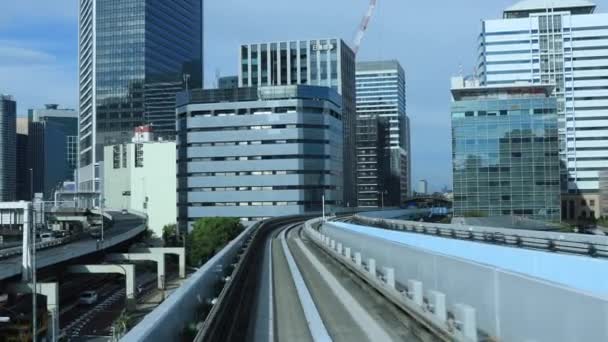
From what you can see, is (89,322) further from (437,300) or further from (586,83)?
(586,83)

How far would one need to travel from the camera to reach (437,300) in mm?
11984

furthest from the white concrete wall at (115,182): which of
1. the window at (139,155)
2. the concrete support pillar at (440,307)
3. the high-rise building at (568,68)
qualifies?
the concrete support pillar at (440,307)

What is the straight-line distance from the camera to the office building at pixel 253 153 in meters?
134

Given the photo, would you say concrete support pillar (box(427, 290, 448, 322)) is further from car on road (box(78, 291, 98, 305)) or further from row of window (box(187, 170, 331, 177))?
row of window (box(187, 170, 331, 177))

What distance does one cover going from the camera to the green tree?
274 ft

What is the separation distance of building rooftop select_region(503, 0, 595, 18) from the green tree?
381ft

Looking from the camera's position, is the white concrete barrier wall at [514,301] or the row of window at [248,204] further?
the row of window at [248,204]

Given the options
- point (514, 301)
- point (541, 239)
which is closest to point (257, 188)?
point (541, 239)

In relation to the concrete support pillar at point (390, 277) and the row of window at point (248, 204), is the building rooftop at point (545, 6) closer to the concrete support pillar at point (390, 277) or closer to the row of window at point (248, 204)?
the row of window at point (248, 204)

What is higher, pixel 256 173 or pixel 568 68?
pixel 568 68

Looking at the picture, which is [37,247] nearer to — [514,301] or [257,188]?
[514,301]

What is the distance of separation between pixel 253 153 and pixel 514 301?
127950 millimetres

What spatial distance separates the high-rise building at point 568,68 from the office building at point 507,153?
43.6m

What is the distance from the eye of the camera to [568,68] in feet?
511
